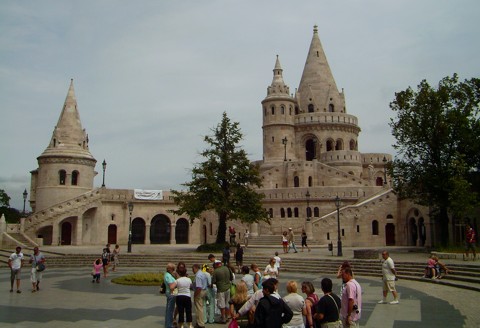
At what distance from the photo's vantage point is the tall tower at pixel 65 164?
44844 millimetres

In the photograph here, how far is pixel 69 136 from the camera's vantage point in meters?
46.3

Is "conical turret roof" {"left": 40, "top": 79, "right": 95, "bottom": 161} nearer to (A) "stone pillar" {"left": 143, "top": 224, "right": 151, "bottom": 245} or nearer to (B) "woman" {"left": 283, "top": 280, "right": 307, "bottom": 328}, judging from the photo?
(A) "stone pillar" {"left": 143, "top": 224, "right": 151, "bottom": 245}

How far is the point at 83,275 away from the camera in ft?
74.1

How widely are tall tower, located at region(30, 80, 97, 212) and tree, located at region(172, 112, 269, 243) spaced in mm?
17144

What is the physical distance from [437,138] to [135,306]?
23205mm

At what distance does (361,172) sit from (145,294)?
47.1 meters

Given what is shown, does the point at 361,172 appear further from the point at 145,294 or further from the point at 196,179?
the point at 145,294

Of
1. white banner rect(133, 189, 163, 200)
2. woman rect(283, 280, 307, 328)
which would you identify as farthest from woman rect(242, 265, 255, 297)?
white banner rect(133, 189, 163, 200)

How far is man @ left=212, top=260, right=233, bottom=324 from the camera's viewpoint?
11.6m

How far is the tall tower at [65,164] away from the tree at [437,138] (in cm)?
2975

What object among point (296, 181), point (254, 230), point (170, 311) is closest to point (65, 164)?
point (254, 230)

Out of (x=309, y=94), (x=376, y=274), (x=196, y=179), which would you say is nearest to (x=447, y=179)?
(x=376, y=274)

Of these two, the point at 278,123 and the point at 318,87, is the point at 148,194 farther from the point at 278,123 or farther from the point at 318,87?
the point at 318,87

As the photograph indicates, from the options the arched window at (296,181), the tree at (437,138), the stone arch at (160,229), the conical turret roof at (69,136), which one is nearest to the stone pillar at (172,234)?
the stone arch at (160,229)
